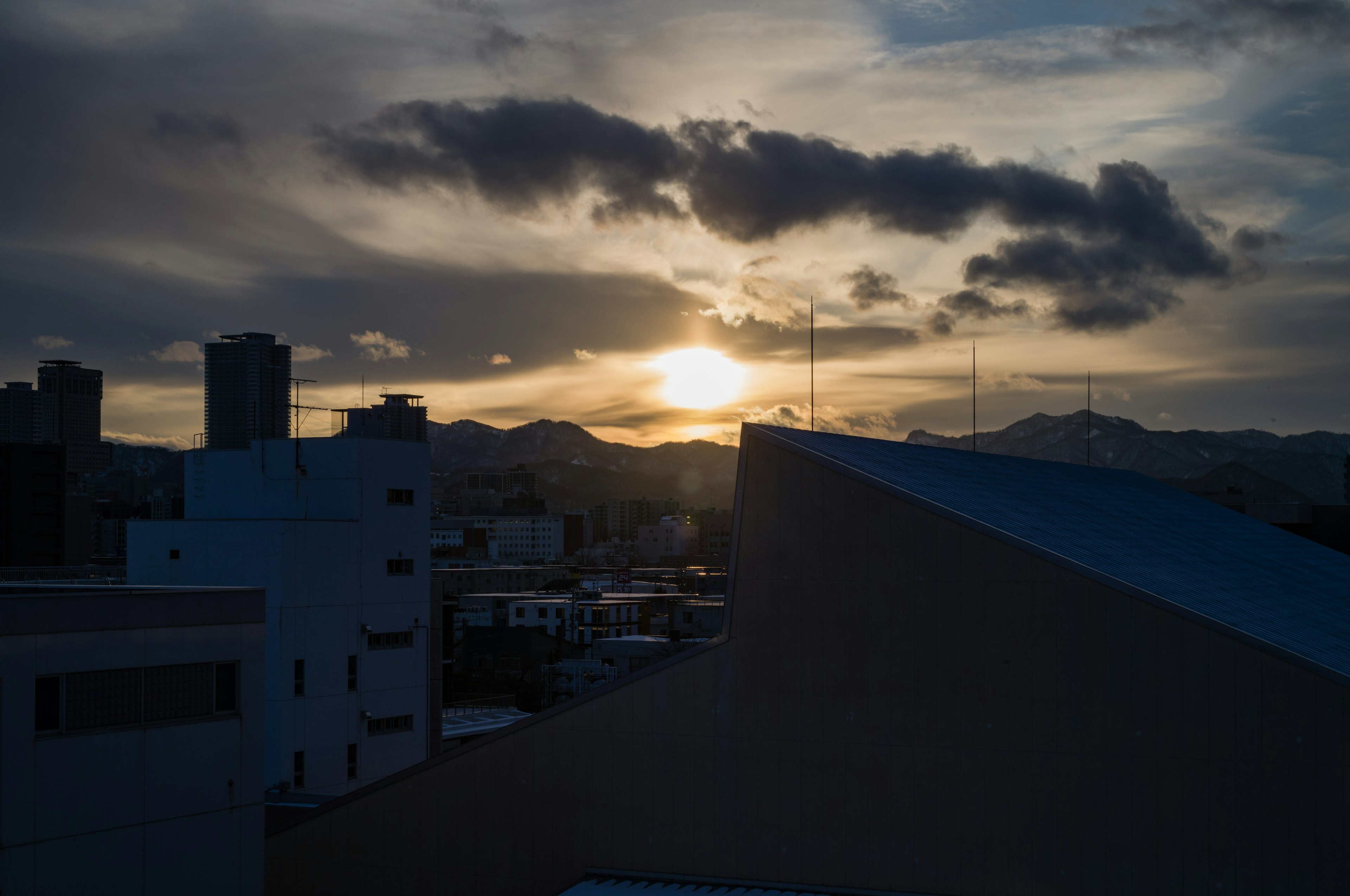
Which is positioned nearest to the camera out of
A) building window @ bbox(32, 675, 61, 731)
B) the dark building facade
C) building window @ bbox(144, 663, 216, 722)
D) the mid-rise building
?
the mid-rise building

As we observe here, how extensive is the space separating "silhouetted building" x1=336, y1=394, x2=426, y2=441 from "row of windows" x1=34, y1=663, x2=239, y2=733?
2859 centimetres

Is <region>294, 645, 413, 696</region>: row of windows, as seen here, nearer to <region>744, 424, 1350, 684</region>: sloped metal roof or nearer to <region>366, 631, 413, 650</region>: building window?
<region>366, 631, 413, 650</region>: building window

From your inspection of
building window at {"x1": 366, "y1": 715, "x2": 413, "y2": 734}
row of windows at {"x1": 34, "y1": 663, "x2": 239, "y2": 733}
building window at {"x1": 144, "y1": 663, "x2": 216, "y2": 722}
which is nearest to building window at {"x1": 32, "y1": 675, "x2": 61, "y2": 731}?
row of windows at {"x1": 34, "y1": 663, "x2": 239, "y2": 733}

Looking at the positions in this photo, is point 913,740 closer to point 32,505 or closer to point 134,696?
point 134,696

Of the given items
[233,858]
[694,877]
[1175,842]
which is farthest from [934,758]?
[233,858]

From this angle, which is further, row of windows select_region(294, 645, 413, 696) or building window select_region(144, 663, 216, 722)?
row of windows select_region(294, 645, 413, 696)

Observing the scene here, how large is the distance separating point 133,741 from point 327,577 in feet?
87.8

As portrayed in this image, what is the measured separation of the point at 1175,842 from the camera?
1984 centimetres

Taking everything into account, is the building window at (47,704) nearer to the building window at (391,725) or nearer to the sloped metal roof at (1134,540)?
the sloped metal roof at (1134,540)

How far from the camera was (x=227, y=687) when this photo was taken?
21875 millimetres

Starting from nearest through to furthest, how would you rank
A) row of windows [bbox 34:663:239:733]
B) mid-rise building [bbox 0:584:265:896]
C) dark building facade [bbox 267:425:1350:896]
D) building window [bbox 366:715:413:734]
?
mid-rise building [bbox 0:584:265:896] → row of windows [bbox 34:663:239:733] → dark building facade [bbox 267:425:1350:896] → building window [bbox 366:715:413:734]

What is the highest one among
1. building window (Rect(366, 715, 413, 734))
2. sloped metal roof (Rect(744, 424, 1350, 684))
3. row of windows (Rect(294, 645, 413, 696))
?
sloped metal roof (Rect(744, 424, 1350, 684))

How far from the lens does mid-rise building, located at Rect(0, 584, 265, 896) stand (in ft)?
61.0

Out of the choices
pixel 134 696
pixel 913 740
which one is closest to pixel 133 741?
pixel 134 696
